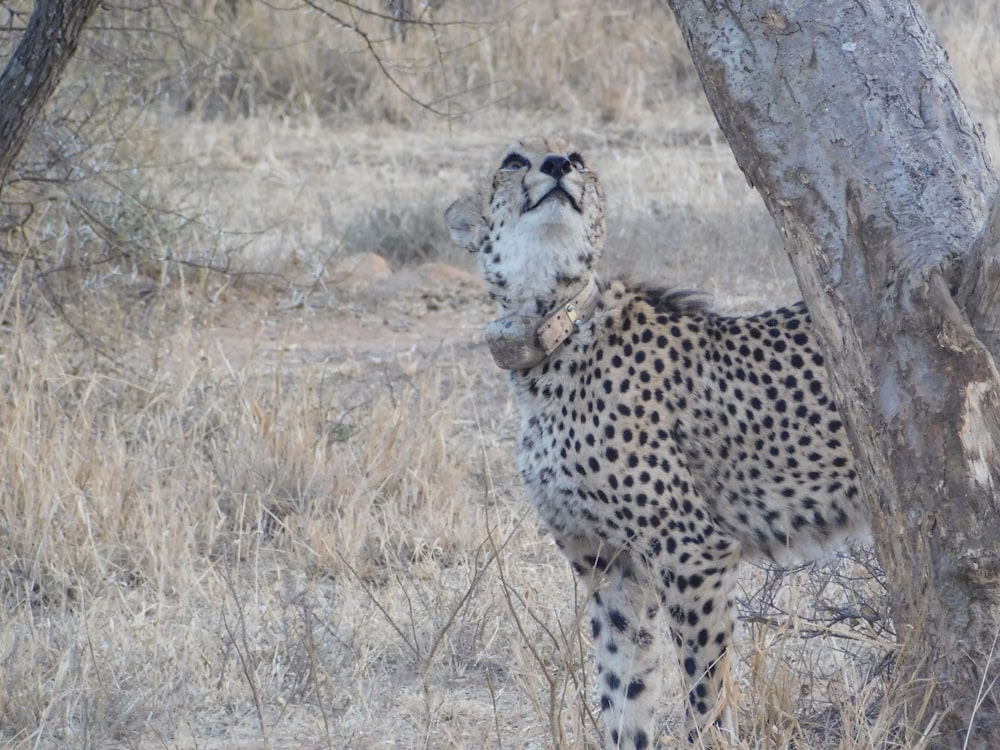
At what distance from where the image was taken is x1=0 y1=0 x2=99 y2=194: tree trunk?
3.81m

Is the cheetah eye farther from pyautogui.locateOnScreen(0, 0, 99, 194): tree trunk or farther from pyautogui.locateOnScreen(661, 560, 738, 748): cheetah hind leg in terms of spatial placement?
pyautogui.locateOnScreen(0, 0, 99, 194): tree trunk

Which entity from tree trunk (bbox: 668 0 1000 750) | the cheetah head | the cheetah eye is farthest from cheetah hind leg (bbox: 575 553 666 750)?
the cheetah eye

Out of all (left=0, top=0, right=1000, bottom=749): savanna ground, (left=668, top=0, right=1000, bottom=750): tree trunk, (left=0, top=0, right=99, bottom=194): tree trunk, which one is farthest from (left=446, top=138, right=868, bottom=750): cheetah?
(left=0, top=0, right=99, bottom=194): tree trunk

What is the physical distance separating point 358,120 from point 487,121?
0.82 meters

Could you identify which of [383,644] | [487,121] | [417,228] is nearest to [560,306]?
[383,644]

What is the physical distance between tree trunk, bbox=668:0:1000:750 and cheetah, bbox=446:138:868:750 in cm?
61

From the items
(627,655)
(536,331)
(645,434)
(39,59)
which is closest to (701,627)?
(627,655)

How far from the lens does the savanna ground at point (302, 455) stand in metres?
3.35

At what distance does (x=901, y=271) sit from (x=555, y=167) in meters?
1.05

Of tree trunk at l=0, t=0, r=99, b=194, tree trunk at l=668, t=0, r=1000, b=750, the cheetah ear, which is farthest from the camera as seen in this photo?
tree trunk at l=0, t=0, r=99, b=194

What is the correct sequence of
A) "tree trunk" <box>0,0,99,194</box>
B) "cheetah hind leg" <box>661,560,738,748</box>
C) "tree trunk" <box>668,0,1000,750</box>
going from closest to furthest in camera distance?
→ 1. "tree trunk" <box>668,0,1000,750</box>
2. "cheetah hind leg" <box>661,560,738,748</box>
3. "tree trunk" <box>0,0,99,194</box>

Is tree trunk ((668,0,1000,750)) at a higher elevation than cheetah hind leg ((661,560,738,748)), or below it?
higher

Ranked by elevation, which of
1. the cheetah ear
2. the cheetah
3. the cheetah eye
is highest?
the cheetah eye

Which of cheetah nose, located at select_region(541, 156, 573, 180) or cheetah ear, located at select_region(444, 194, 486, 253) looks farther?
cheetah ear, located at select_region(444, 194, 486, 253)
